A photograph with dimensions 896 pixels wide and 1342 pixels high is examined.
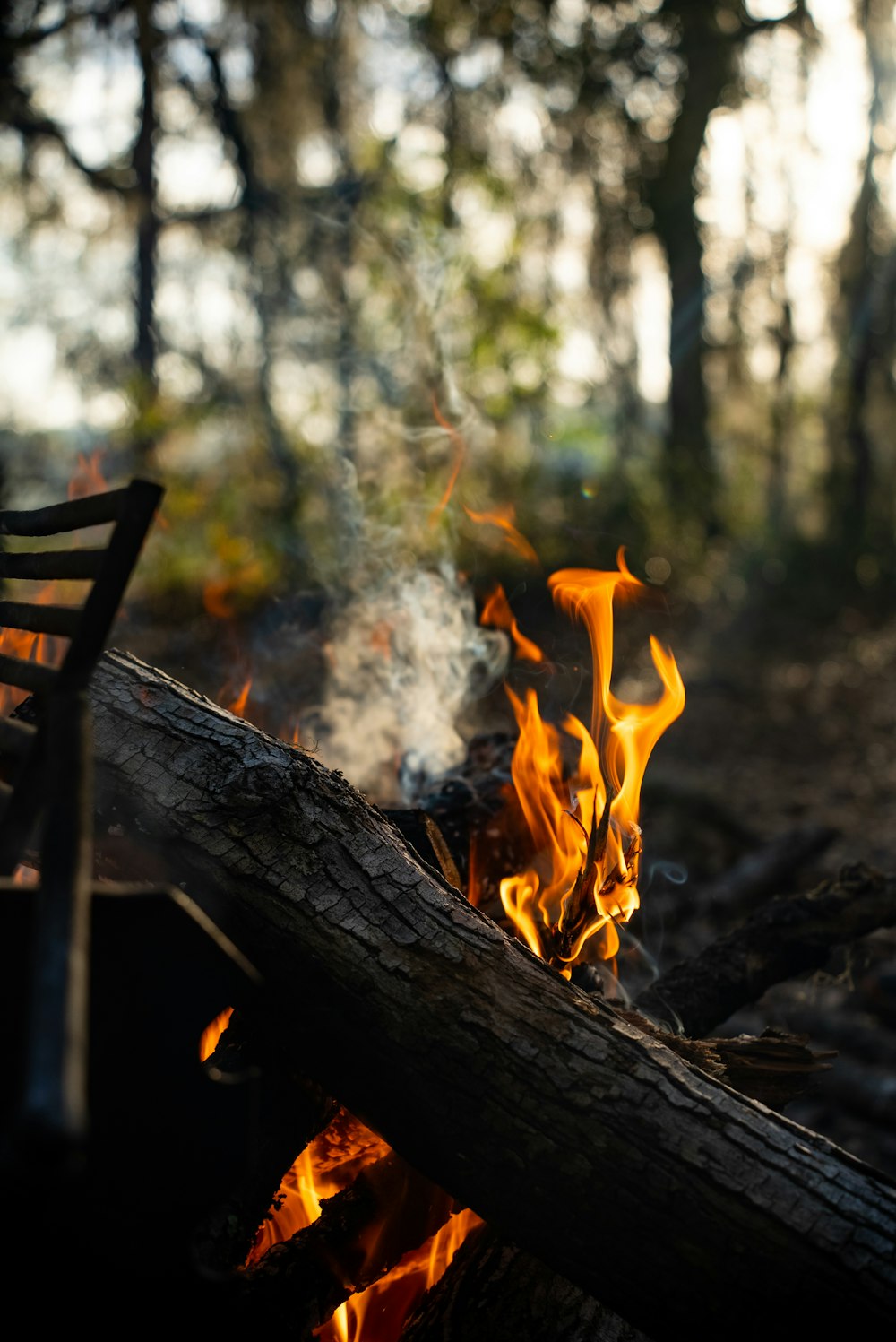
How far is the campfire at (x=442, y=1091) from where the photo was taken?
1730mm

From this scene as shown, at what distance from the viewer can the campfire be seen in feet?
5.68

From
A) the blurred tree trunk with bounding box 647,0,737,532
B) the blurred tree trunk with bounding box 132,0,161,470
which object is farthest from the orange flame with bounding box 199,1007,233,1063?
the blurred tree trunk with bounding box 647,0,737,532

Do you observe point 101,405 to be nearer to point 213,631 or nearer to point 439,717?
point 213,631

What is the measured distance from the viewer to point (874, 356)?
14.5m

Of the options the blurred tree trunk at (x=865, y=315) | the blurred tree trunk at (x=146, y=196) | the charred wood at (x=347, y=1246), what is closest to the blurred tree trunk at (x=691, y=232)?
the blurred tree trunk at (x=865, y=315)

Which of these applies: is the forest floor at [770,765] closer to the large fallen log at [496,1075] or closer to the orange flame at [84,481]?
the large fallen log at [496,1075]

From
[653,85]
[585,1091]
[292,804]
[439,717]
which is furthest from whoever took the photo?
[653,85]

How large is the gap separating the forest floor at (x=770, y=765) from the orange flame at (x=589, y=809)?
71 centimetres

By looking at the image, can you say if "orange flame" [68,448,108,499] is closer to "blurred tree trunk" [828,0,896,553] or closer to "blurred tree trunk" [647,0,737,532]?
"blurred tree trunk" [647,0,737,532]

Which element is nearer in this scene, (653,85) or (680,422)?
(653,85)

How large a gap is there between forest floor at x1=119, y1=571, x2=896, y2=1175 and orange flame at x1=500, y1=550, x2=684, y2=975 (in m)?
0.71

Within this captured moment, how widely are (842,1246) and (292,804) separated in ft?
4.64

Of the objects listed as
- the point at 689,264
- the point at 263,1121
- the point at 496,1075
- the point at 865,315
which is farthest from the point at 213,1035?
the point at 865,315

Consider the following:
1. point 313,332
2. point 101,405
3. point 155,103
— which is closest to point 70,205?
point 155,103
